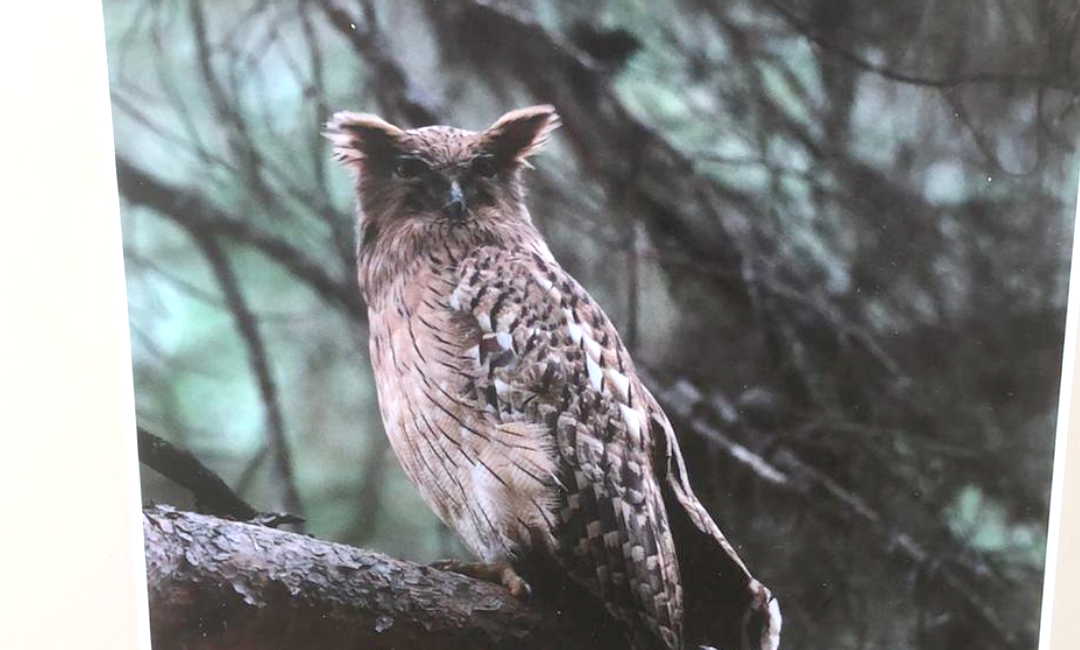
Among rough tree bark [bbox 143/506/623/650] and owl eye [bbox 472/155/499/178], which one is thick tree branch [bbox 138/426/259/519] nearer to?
rough tree bark [bbox 143/506/623/650]

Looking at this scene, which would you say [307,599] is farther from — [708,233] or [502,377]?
[708,233]

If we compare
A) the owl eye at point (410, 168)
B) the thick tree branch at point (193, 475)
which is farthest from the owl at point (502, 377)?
the thick tree branch at point (193, 475)

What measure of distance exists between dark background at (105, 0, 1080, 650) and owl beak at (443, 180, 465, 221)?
0.17ft

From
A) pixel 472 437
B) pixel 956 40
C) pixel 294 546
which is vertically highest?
pixel 956 40

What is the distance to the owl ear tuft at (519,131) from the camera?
26.1 inches

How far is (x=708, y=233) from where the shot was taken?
26.9 inches

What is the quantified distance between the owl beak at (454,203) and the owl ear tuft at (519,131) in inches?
1.6

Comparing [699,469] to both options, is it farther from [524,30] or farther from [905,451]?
[524,30]

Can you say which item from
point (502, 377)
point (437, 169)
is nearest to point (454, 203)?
point (437, 169)

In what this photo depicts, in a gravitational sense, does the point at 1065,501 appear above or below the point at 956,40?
below

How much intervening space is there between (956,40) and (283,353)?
59 centimetres

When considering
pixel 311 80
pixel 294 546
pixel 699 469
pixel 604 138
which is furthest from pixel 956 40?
pixel 294 546

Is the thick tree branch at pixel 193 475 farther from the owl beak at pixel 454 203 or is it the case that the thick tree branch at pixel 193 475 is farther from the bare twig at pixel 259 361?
the owl beak at pixel 454 203

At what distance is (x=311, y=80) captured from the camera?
0.65m
